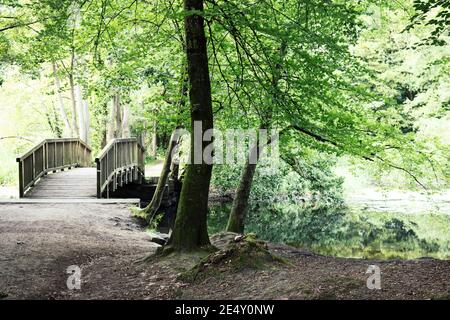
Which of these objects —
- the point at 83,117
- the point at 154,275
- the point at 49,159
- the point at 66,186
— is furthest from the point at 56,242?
the point at 83,117

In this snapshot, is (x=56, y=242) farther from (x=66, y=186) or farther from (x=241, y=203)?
(x=66, y=186)

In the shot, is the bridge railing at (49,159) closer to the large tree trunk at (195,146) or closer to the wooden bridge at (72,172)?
the wooden bridge at (72,172)

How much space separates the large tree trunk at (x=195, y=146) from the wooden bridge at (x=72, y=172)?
9209mm

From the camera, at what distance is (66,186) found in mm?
17828

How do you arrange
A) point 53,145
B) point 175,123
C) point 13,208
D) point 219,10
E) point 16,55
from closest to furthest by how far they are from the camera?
point 219,10 → point 175,123 → point 13,208 → point 16,55 → point 53,145

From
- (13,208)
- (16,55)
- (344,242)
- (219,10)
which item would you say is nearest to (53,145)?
(16,55)

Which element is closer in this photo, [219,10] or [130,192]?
[219,10]

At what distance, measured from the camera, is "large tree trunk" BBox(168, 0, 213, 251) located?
797 centimetres

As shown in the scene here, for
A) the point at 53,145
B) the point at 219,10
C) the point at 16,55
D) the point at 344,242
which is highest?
the point at 16,55

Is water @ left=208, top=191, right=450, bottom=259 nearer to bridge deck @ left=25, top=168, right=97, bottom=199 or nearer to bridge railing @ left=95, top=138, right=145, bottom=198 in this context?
bridge railing @ left=95, top=138, right=145, bottom=198

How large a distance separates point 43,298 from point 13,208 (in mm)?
8358
